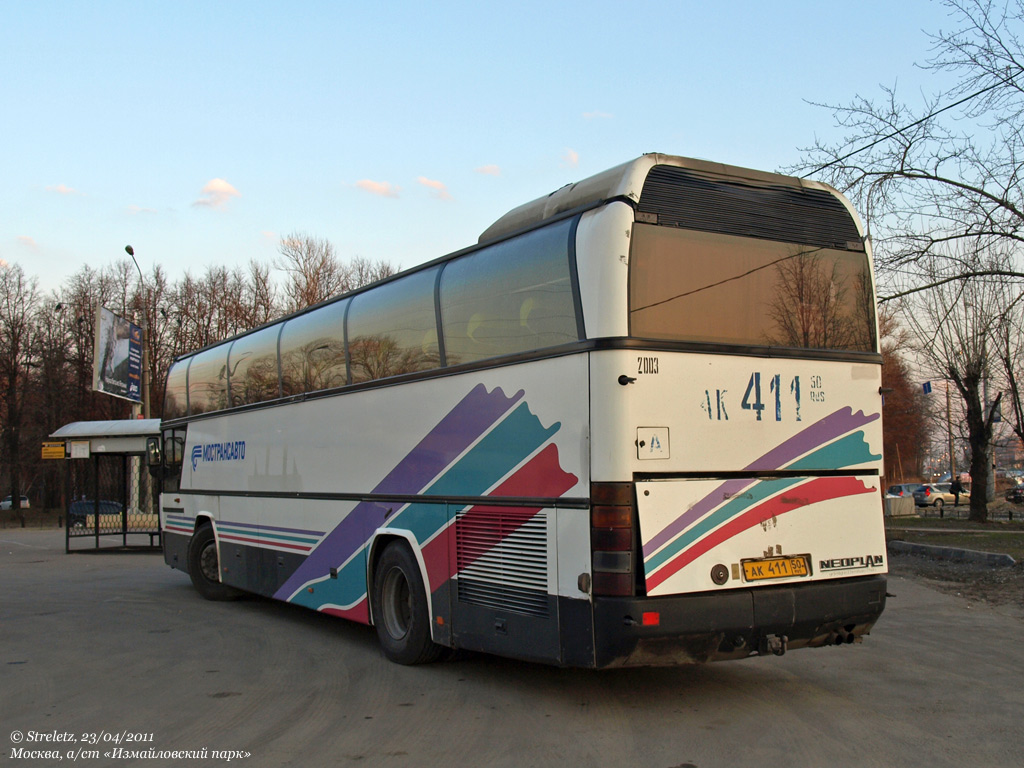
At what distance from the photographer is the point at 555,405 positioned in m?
6.25

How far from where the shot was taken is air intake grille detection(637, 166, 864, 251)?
6277 mm

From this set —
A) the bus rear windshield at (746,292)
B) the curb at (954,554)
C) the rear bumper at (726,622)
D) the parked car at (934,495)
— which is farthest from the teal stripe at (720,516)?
the parked car at (934,495)

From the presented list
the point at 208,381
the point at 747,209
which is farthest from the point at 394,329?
the point at 208,381

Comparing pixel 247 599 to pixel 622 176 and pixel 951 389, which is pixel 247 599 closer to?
pixel 622 176

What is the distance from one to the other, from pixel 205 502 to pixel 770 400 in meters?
9.17

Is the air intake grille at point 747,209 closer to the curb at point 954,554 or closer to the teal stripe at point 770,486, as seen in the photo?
the teal stripe at point 770,486

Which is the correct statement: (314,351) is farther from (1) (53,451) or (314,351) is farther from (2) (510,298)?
(1) (53,451)

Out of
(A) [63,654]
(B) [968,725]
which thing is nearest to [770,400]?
(B) [968,725]

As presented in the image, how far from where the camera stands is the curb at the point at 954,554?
1559cm

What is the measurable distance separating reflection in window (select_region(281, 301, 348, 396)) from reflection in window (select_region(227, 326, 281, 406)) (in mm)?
328

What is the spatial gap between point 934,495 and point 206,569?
49.1 meters

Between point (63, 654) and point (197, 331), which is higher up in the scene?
point (197, 331)

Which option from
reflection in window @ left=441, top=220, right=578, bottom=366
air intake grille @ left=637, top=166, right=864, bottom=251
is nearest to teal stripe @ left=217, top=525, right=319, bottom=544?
reflection in window @ left=441, top=220, right=578, bottom=366

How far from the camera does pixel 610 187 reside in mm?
6207
